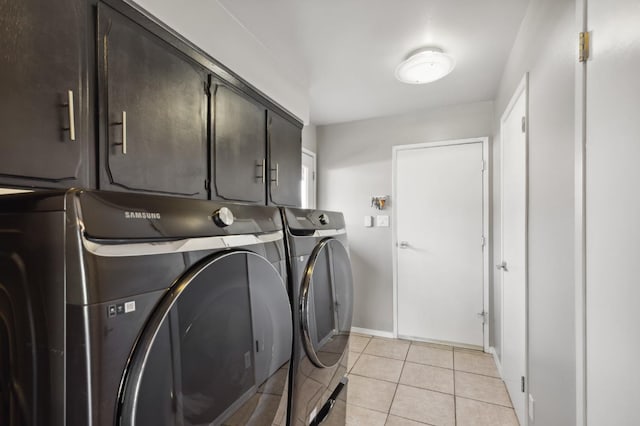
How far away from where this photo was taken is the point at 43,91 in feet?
2.67

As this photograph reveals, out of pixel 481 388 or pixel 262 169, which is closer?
pixel 262 169

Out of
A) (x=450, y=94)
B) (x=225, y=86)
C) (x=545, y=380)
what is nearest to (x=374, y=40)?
(x=225, y=86)

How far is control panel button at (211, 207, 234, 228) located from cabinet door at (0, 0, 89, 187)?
53cm

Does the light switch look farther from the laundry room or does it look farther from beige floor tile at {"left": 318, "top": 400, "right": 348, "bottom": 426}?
beige floor tile at {"left": 318, "top": 400, "right": 348, "bottom": 426}

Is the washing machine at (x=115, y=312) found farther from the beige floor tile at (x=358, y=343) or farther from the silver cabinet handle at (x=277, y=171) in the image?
the beige floor tile at (x=358, y=343)

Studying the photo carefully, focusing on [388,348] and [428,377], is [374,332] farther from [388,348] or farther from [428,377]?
[428,377]

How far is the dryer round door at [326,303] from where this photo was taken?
1.02m

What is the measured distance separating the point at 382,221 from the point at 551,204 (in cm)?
204

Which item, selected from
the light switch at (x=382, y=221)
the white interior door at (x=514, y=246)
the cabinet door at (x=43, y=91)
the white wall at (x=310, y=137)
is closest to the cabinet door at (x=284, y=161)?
the white wall at (x=310, y=137)

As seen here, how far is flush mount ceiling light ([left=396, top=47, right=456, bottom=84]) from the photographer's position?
6.40 feet

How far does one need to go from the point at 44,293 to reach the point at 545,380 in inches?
72.7

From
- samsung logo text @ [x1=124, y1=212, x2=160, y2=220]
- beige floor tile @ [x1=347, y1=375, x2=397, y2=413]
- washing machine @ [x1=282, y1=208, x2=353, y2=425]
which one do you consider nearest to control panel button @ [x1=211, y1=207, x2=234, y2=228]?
samsung logo text @ [x1=124, y1=212, x2=160, y2=220]

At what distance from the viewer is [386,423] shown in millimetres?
1888

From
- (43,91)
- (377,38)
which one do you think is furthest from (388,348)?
(43,91)
